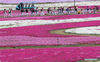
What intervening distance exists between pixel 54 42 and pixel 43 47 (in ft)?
7.43

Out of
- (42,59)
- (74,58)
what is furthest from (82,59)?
(42,59)

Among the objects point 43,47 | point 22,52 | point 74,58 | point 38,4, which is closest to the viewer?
point 74,58

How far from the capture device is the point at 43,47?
21.4 metres

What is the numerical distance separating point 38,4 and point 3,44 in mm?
80494

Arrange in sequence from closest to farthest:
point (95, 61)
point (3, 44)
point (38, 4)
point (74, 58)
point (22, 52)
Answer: point (95, 61) < point (74, 58) < point (22, 52) < point (3, 44) < point (38, 4)

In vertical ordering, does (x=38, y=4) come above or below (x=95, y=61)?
below

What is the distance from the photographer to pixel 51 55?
17.8m

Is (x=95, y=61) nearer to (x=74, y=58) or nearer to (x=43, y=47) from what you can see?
(x=74, y=58)

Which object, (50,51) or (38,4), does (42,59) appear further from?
(38,4)

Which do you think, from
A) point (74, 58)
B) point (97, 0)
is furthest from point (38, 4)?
point (74, 58)

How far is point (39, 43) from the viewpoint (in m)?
23.1

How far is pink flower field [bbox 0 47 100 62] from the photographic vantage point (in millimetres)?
16625

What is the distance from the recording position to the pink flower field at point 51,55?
54.5 feet

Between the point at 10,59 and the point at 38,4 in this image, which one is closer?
the point at 10,59
